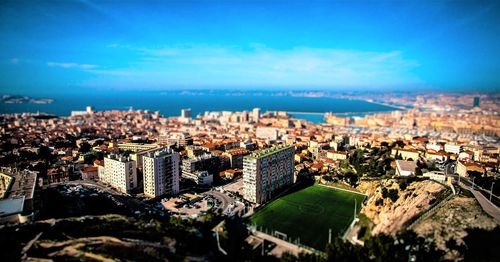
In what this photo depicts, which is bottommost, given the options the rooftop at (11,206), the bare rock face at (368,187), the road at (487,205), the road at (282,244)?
the road at (282,244)

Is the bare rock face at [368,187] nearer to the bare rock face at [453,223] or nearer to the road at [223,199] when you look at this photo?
the bare rock face at [453,223]

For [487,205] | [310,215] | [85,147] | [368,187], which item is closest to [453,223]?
[487,205]

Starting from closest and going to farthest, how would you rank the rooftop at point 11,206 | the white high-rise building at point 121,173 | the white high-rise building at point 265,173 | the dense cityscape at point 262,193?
the dense cityscape at point 262,193 → the rooftop at point 11,206 → the white high-rise building at point 265,173 → the white high-rise building at point 121,173

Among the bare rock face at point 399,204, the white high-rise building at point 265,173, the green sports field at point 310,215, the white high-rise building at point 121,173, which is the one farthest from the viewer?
the white high-rise building at point 121,173

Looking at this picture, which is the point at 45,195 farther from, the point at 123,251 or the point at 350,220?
the point at 350,220

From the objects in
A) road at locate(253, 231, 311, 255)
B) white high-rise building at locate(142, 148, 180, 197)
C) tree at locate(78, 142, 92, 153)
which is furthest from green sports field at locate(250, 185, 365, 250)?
tree at locate(78, 142, 92, 153)

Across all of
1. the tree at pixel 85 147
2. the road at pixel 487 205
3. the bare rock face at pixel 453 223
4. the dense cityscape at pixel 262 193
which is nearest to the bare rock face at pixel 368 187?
the dense cityscape at pixel 262 193

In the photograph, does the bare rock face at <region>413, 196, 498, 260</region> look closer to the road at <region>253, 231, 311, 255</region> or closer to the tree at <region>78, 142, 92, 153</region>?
the road at <region>253, 231, 311, 255</region>
